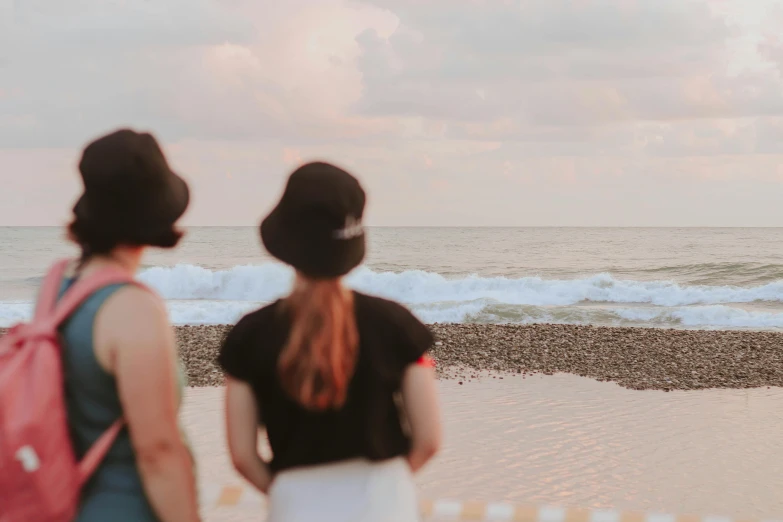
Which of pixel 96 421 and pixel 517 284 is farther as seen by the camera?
pixel 517 284

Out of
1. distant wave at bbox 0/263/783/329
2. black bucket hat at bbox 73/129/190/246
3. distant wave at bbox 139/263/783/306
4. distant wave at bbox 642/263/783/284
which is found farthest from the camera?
distant wave at bbox 642/263/783/284

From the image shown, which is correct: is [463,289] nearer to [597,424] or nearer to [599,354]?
[599,354]

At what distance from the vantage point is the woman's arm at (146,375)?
175 centimetres

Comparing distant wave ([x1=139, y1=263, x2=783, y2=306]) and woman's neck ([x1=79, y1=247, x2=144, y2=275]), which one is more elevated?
woman's neck ([x1=79, y1=247, x2=144, y2=275])

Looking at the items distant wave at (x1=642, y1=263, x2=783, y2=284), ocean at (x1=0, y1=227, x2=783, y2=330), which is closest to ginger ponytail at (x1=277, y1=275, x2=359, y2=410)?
ocean at (x1=0, y1=227, x2=783, y2=330)

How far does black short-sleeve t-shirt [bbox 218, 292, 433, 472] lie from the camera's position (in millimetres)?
1957

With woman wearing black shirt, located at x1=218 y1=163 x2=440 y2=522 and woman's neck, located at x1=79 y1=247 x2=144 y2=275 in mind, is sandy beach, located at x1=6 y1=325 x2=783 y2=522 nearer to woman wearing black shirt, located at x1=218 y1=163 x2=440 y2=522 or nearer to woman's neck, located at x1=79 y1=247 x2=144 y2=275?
woman wearing black shirt, located at x1=218 y1=163 x2=440 y2=522

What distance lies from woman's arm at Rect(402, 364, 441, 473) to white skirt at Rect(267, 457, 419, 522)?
0.09m

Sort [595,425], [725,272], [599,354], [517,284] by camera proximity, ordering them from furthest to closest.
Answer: [725,272] → [517,284] → [599,354] → [595,425]

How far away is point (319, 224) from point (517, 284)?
28484 mm

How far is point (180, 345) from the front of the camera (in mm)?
14266

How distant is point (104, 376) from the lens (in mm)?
1792

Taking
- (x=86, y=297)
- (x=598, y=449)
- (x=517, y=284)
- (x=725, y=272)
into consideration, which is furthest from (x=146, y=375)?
(x=725, y=272)

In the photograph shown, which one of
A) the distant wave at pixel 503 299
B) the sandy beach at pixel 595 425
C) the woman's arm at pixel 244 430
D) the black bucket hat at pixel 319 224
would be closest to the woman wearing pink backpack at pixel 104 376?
the woman's arm at pixel 244 430
